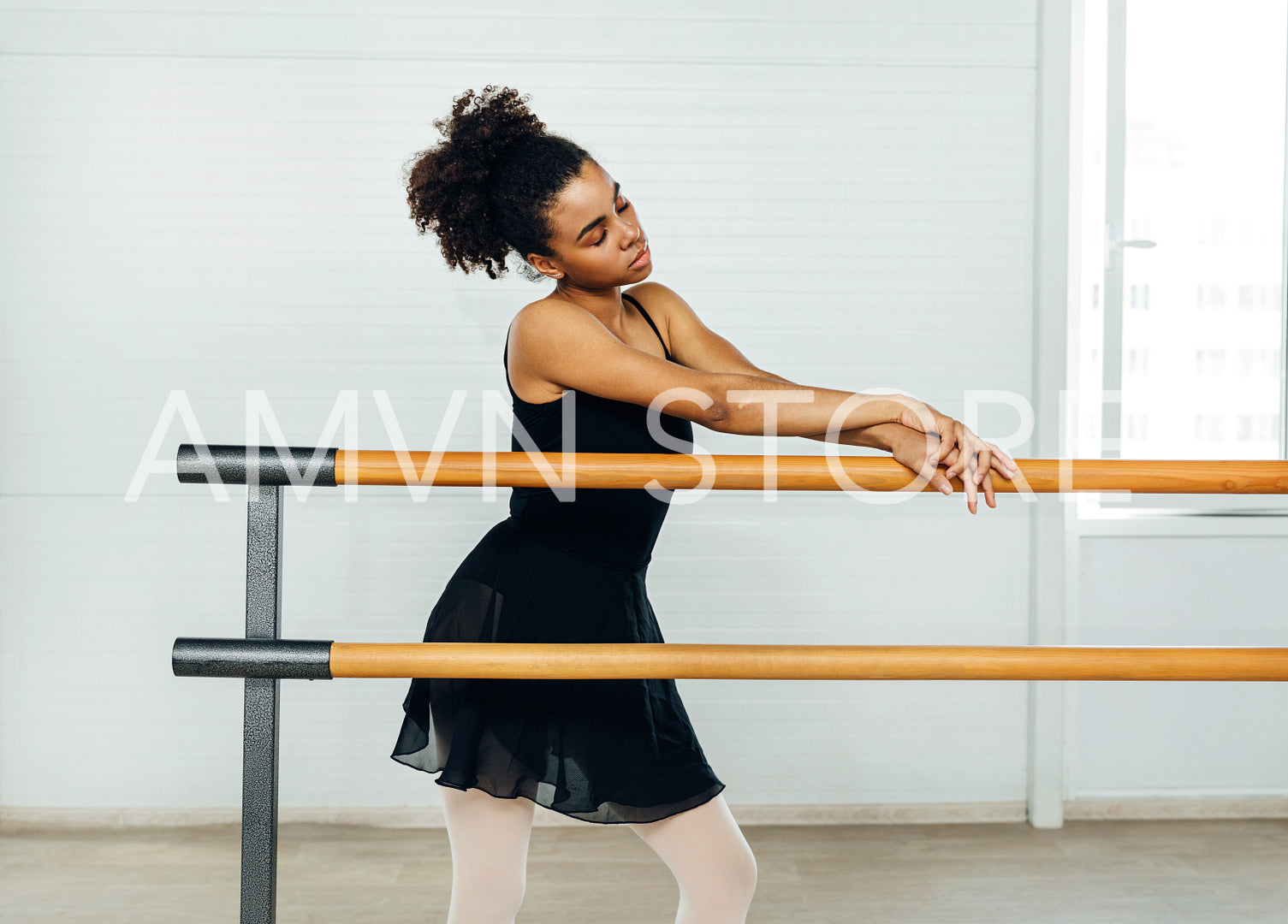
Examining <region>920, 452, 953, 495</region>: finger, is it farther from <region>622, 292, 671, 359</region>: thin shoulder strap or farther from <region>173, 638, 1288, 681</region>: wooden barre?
<region>622, 292, 671, 359</region>: thin shoulder strap

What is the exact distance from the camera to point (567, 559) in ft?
4.62

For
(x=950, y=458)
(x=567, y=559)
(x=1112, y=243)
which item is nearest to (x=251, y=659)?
(x=567, y=559)

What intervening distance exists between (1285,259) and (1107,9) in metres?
0.88

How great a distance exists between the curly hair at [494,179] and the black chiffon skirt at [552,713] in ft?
1.36

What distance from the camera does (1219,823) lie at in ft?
9.20

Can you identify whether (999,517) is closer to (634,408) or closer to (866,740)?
(866,740)

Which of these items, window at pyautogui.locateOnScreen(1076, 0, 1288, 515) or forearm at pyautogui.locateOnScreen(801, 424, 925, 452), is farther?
window at pyautogui.locateOnScreen(1076, 0, 1288, 515)

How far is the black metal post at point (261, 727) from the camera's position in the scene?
1101 mm

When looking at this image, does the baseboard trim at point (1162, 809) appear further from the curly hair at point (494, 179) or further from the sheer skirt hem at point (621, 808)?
the curly hair at point (494, 179)

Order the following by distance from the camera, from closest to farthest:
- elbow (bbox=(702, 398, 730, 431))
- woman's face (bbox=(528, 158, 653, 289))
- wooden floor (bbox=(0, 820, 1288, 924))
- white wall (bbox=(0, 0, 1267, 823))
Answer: elbow (bbox=(702, 398, 730, 431)), woman's face (bbox=(528, 158, 653, 289)), wooden floor (bbox=(0, 820, 1288, 924)), white wall (bbox=(0, 0, 1267, 823))

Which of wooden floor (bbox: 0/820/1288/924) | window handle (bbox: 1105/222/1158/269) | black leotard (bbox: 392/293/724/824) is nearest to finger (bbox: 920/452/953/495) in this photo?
black leotard (bbox: 392/293/724/824)

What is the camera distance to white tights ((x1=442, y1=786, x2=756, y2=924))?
1.31 m

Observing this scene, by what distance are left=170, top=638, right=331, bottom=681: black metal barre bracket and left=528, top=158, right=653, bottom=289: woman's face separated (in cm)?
64

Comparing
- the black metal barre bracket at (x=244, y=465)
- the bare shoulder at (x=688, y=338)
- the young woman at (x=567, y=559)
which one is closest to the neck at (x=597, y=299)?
the young woman at (x=567, y=559)
